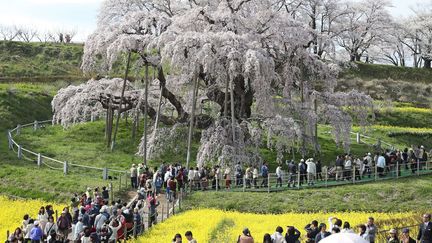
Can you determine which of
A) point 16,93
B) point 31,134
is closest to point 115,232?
point 31,134

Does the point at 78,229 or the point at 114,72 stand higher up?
the point at 114,72

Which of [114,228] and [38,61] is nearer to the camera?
[114,228]

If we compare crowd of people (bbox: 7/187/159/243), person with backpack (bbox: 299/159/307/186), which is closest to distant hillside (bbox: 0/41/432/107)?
person with backpack (bbox: 299/159/307/186)

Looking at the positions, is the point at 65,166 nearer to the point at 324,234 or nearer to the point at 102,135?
the point at 102,135

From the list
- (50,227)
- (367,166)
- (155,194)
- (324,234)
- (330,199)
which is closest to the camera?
(324,234)

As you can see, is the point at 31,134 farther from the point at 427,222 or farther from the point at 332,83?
the point at 427,222

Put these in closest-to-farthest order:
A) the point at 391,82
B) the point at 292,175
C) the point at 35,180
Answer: the point at 292,175 < the point at 35,180 < the point at 391,82

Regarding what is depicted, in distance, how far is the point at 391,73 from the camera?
78.3m

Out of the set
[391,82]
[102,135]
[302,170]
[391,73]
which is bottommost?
[302,170]

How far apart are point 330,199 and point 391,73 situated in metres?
52.0

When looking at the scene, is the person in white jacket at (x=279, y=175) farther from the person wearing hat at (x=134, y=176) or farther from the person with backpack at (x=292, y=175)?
the person wearing hat at (x=134, y=176)

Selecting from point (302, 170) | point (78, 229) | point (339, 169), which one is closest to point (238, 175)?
point (302, 170)

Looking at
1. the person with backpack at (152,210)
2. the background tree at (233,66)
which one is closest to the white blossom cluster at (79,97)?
the background tree at (233,66)

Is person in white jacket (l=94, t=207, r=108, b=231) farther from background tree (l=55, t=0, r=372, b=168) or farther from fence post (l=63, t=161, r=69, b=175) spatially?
fence post (l=63, t=161, r=69, b=175)
